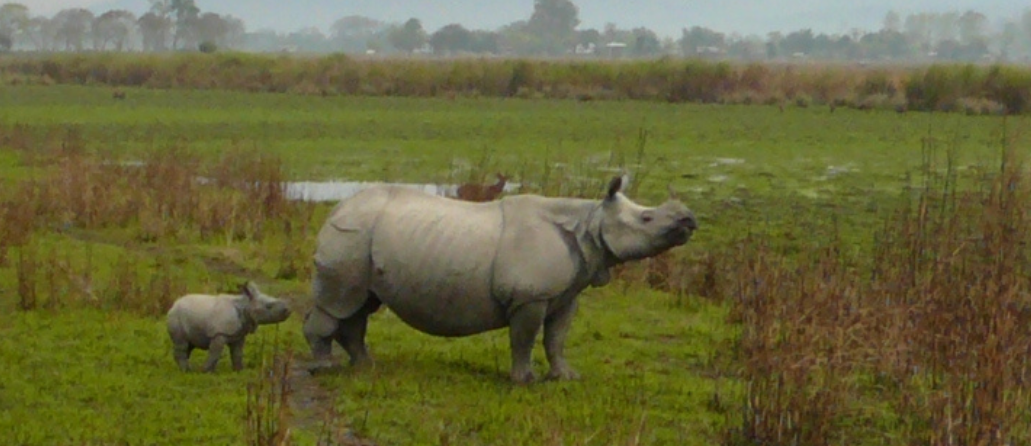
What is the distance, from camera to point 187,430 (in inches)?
274

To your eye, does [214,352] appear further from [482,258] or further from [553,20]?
[553,20]

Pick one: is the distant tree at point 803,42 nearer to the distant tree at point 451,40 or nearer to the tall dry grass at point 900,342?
the distant tree at point 451,40

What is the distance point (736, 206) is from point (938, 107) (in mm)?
20684

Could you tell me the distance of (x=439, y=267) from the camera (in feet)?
26.0

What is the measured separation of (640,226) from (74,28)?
17465cm

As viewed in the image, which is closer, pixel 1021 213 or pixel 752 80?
pixel 1021 213

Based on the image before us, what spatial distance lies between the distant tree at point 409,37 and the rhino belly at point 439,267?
180 meters

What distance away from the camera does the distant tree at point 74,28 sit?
172 metres

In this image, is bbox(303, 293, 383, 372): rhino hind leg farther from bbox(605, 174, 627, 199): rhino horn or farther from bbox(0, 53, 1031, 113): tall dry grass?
bbox(0, 53, 1031, 113): tall dry grass

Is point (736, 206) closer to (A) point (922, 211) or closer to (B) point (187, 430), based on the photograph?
(A) point (922, 211)

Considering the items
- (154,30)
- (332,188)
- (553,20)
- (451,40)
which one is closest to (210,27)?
(154,30)

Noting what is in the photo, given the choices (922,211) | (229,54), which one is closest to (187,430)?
(922,211)

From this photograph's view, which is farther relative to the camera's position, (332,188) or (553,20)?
(553,20)

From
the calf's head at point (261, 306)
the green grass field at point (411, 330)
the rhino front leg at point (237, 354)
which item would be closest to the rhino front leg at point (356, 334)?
the green grass field at point (411, 330)
